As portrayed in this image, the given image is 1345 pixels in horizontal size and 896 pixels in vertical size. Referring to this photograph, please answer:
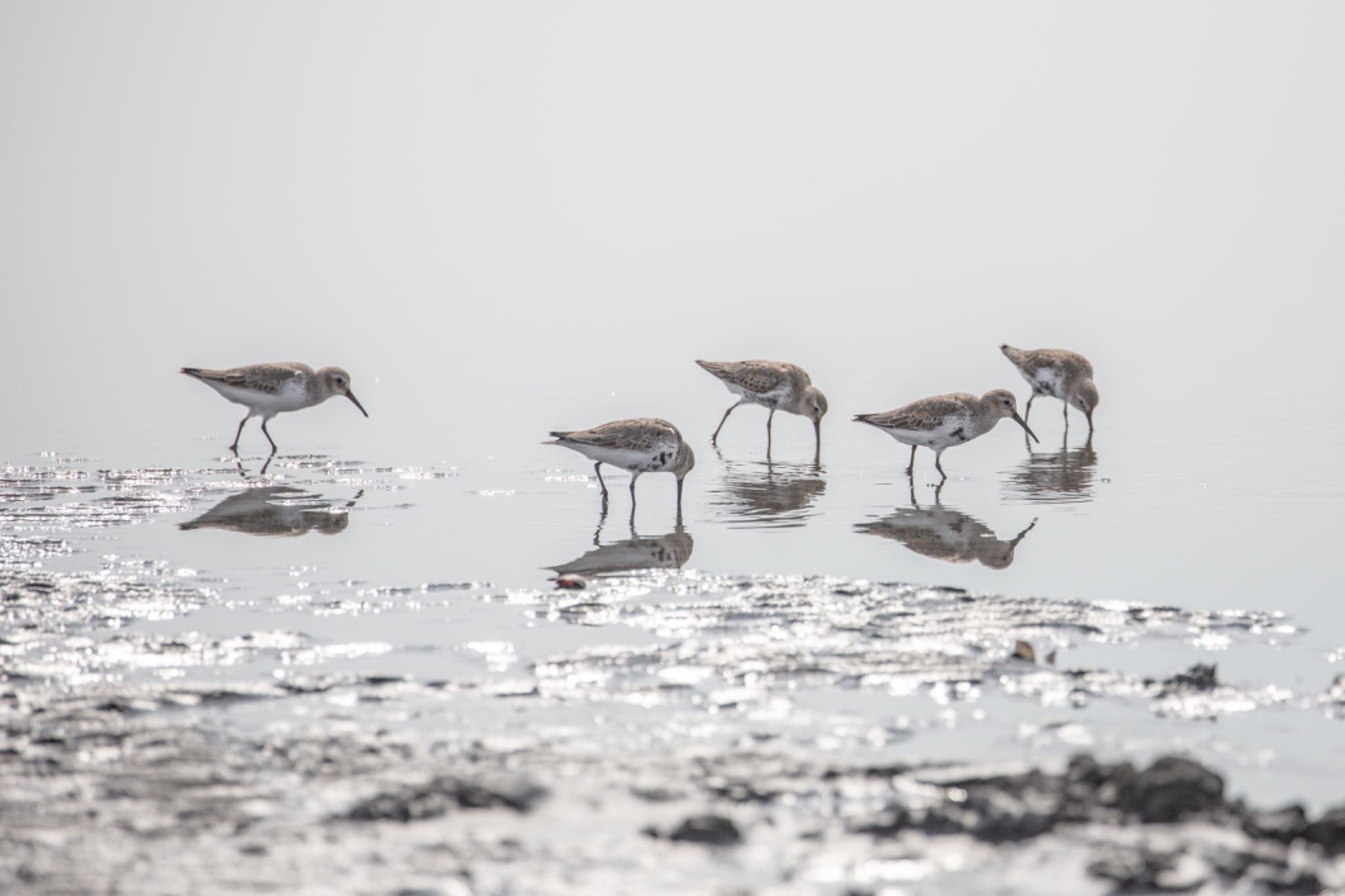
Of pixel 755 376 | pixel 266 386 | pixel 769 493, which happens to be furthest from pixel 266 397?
pixel 769 493

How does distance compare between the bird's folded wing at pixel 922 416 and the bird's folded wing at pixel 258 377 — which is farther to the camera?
the bird's folded wing at pixel 258 377

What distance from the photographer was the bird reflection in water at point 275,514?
13430 mm

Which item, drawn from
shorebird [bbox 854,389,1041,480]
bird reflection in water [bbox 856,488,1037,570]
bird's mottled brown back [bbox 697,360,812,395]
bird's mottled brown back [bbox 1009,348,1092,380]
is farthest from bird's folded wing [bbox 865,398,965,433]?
bird's mottled brown back [bbox 1009,348,1092,380]

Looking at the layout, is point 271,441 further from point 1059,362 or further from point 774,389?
point 1059,362

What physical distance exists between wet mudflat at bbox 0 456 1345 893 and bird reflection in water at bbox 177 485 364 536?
5.23ft

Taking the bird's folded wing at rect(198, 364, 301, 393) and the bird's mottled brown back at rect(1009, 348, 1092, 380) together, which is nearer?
the bird's folded wing at rect(198, 364, 301, 393)

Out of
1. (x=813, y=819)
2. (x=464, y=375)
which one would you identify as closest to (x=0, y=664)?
(x=813, y=819)

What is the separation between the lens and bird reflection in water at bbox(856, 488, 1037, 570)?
492 inches

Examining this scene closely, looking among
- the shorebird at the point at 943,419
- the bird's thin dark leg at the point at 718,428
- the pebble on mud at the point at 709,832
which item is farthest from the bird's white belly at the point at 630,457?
the pebble on mud at the point at 709,832

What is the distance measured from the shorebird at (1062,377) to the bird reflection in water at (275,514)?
1103 centimetres

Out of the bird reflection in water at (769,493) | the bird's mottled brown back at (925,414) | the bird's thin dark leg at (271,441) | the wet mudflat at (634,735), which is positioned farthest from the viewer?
the bird's thin dark leg at (271,441)

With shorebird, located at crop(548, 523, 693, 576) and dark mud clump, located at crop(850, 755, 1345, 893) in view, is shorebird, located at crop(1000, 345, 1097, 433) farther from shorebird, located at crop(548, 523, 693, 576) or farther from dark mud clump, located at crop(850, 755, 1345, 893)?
dark mud clump, located at crop(850, 755, 1345, 893)

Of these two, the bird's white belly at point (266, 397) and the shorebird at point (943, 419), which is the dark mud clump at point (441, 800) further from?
the bird's white belly at point (266, 397)

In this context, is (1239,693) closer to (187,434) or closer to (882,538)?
(882,538)
